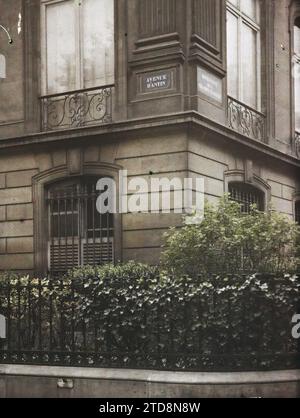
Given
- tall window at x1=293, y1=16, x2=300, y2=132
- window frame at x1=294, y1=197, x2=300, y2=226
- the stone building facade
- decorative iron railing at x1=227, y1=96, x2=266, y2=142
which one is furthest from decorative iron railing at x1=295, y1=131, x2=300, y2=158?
decorative iron railing at x1=227, y1=96, x2=266, y2=142

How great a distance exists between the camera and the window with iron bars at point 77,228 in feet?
45.8

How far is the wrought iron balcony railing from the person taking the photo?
14.1 m

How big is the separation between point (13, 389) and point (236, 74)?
958 cm

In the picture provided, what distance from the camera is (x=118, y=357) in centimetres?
862

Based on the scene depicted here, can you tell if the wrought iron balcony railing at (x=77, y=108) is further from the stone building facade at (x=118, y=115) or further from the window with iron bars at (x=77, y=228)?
the window with iron bars at (x=77, y=228)

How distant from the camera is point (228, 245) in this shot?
32.3 feet

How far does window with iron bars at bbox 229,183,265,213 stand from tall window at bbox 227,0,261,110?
2.13 metres

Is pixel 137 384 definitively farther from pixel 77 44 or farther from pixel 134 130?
pixel 77 44

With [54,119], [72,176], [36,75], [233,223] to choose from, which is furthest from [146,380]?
[36,75]

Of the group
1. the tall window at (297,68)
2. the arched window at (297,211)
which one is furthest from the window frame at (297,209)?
the tall window at (297,68)

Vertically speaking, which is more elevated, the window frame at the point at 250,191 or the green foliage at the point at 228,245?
the window frame at the point at 250,191

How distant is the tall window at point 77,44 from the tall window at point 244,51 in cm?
289

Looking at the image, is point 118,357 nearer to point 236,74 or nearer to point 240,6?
point 236,74

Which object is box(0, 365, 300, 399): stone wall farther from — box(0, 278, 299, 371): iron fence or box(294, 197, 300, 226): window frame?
box(294, 197, 300, 226): window frame
